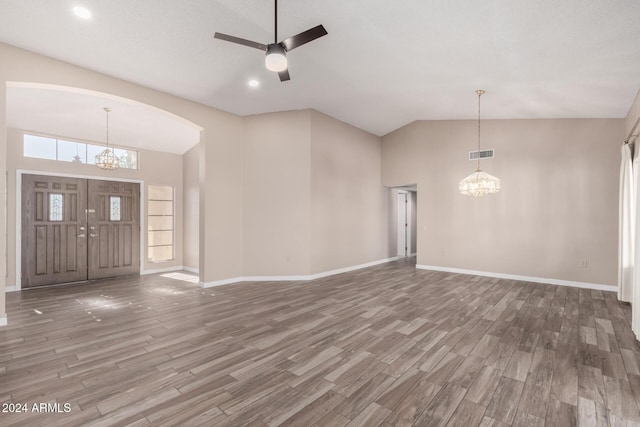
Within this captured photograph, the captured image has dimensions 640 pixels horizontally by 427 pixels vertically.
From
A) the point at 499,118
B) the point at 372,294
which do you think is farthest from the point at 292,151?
the point at 499,118

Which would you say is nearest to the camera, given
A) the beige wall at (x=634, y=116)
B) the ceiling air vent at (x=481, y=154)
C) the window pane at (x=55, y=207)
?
the beige wall at (x=634, y=116)

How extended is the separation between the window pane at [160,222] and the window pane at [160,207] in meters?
0.11

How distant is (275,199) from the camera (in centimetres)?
626

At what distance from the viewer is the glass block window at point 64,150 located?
19.0ft

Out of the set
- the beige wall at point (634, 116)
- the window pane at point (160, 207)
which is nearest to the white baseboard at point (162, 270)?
the window pane at point (160, 207)

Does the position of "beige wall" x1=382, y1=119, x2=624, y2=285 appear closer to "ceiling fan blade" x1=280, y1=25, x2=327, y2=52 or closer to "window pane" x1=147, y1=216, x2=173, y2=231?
"ceiling fan blade" x1=280, y1=25, x2=327, y2=52

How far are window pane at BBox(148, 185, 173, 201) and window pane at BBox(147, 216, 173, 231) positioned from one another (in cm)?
51

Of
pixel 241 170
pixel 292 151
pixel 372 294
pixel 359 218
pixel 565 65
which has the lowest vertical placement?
pixel 372 294

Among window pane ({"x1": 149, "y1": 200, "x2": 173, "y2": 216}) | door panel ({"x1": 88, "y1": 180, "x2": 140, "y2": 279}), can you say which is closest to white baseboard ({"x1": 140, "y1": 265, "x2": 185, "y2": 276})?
door panel ({"x1": 88, "y1": 180, "x2": 140, "y2": 279})

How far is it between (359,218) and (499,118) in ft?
12.8

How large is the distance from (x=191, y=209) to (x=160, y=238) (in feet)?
3.52

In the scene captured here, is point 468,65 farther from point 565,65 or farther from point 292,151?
point 292,151

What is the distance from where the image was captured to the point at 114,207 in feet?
22.5

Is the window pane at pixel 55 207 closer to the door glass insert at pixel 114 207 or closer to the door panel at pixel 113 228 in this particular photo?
the door panel at pixel 113 228
